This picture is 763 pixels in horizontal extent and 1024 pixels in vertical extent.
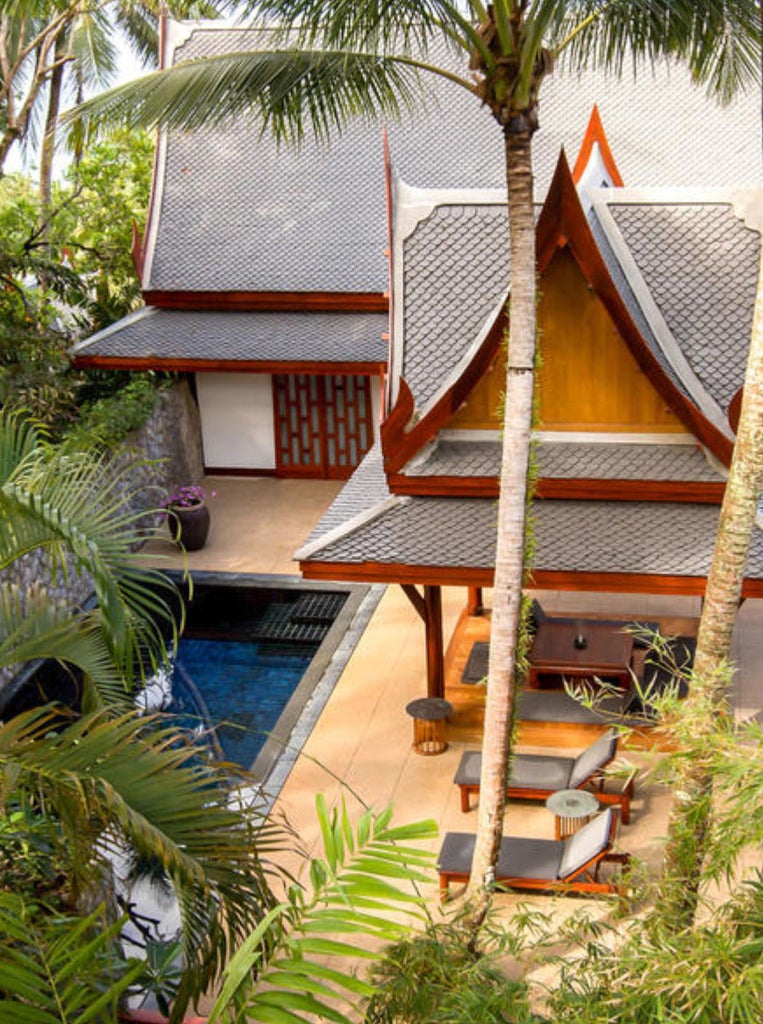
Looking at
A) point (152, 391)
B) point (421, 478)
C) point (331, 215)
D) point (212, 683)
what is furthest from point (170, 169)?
point (421, 478)

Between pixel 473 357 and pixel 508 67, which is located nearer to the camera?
pixel 508 67

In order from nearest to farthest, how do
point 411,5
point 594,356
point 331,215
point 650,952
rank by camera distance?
point 650,952
point 411,5
point 594,356
point 331,215

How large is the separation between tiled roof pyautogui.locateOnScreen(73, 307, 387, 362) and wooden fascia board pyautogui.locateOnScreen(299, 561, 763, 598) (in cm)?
635

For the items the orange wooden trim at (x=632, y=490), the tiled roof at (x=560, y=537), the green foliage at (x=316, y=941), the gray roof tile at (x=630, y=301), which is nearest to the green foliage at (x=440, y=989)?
the green foliage at (x=316, y=941)

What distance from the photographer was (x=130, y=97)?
7480 millimetres

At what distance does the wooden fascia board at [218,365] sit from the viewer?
1642 centimetres

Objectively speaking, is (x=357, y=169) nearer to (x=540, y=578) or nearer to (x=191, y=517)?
(x=191, y=517)

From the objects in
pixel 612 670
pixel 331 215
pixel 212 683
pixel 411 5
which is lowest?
pixel 212 683

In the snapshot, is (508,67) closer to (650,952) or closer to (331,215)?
Answer: (650,952)

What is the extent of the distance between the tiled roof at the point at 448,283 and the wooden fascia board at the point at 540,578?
1744mm

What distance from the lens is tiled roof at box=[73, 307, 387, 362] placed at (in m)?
16.6

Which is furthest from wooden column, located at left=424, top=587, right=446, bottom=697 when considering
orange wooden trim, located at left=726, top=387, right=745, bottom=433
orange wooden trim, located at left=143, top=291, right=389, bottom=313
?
orange wooden trim, located at left=143, top=291, right=389, bottom=313

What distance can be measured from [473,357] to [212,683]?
5046 mm

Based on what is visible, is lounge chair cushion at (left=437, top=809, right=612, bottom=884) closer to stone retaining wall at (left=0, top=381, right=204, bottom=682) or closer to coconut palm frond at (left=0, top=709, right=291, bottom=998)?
coconut palm frond at (left=0, top=709, right=291, bottom=998)
